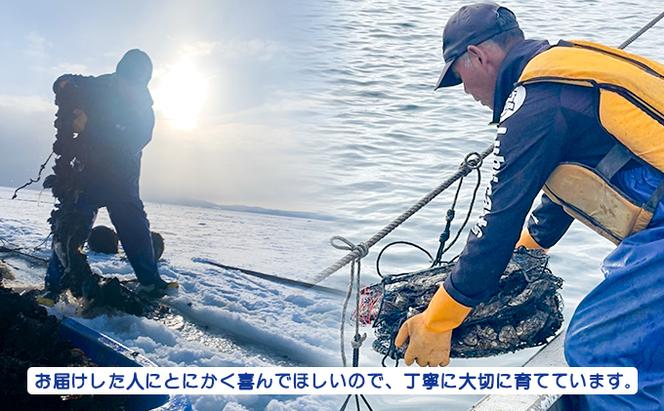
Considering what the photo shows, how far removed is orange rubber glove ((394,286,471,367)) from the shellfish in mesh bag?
0.72 ft

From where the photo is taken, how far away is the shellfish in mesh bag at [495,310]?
2.68 meters

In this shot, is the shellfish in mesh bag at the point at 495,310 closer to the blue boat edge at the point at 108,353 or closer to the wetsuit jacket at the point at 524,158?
the wetsuit jacket at the point at 524,158

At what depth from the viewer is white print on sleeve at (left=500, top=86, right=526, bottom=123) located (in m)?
2.20

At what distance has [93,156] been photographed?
4148mm

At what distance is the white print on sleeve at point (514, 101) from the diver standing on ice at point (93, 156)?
8.50 ft

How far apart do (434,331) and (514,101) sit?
0.89 metres

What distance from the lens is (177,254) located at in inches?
220

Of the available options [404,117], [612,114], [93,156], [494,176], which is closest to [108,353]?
[93,156]

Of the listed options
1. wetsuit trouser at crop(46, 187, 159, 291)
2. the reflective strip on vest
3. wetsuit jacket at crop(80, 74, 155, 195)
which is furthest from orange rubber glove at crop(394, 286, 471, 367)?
wetsuit trouser at crop(46, 187, 159, 291)

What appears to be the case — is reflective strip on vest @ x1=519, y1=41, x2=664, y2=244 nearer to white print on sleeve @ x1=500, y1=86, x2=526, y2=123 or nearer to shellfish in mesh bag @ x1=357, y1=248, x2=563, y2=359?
white print on sleeve @ x1=500, y1=86, x2=526, y2=123

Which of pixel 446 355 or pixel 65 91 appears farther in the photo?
pixel 65 91

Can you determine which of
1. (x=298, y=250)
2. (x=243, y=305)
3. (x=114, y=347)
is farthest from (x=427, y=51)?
(x=114, y=347)

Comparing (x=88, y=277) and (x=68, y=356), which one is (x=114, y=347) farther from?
(x=88, y=277)

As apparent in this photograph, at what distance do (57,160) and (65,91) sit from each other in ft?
1.64
